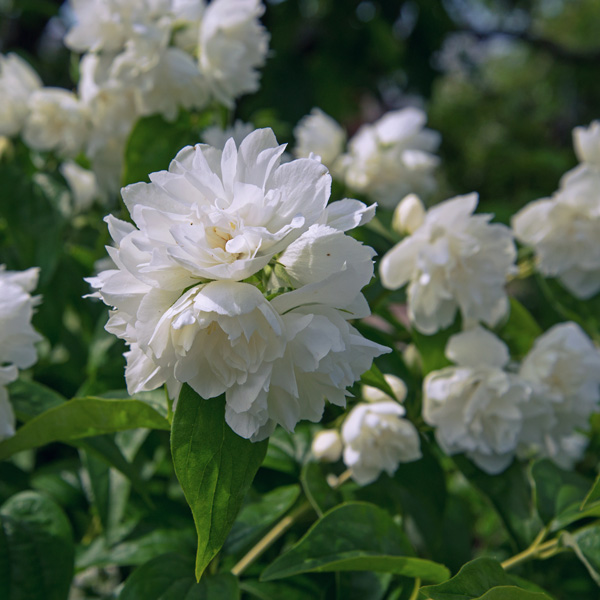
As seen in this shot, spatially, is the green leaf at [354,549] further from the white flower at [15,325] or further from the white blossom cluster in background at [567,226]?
the white blossom cluster in background at [567,226]

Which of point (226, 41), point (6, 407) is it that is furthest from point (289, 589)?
point (226, 41)

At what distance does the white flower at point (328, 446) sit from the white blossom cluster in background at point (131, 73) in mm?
590

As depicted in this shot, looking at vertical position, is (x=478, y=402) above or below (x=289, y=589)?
above

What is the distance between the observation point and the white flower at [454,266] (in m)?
0.95

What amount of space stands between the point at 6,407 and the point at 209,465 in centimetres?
33

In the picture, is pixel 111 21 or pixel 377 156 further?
pixel 377 156

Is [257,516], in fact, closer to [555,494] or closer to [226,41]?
[555,494]

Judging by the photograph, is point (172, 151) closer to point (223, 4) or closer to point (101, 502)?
point (223, 4)

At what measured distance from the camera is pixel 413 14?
2760 millimetres

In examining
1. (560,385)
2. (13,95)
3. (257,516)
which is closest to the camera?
(257,516)

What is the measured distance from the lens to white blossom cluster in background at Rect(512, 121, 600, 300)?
117cm

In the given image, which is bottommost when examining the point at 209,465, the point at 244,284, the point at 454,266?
the point at 454,266

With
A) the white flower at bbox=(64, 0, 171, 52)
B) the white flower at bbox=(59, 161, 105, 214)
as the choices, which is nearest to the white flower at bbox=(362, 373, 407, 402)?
the white flower at bbox=(64, 0, 171, 52)

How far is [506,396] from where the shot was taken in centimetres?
95
